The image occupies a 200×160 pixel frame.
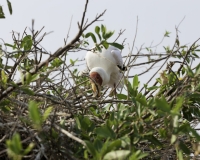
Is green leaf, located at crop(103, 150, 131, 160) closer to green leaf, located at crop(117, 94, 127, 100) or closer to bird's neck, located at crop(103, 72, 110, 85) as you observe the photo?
green leaf, located at crop(117, 94, 127, 100)

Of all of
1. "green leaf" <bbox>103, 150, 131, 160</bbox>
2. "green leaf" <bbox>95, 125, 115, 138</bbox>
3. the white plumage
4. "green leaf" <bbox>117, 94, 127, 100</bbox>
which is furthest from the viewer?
the white plumage

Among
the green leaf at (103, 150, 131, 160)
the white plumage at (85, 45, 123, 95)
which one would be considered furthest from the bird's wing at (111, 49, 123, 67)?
the green leaf at (103, 150, 131, 160)

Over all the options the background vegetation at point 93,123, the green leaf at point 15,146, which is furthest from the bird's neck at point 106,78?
the green leaf at point 15,146

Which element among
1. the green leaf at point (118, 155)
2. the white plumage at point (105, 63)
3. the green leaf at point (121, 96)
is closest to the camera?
the green leaf at point (118, 155)

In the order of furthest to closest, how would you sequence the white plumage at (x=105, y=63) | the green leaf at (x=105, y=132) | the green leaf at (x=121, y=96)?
the white plumage at (x=105, y=63) → the green leaf at (x=121, y=96) → the green leaf at (x=105, y=132)

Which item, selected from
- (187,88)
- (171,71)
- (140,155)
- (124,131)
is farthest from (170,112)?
(171,71)

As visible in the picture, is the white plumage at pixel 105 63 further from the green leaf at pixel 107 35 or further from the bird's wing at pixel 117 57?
the green leaf at pixel 107 35

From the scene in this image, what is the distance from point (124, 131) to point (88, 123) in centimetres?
11

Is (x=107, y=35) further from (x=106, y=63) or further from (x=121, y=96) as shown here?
(x=106, y=63)

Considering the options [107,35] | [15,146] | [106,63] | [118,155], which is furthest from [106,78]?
[15,146]

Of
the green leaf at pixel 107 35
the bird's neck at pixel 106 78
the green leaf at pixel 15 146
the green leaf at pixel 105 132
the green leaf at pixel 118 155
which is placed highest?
the bird's neck at pixel 106 78

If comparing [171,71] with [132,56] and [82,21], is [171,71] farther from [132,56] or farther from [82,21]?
[82,21]

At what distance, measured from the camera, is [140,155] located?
866 millimetres

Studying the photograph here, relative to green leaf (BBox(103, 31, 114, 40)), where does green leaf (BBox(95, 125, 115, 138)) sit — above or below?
below
